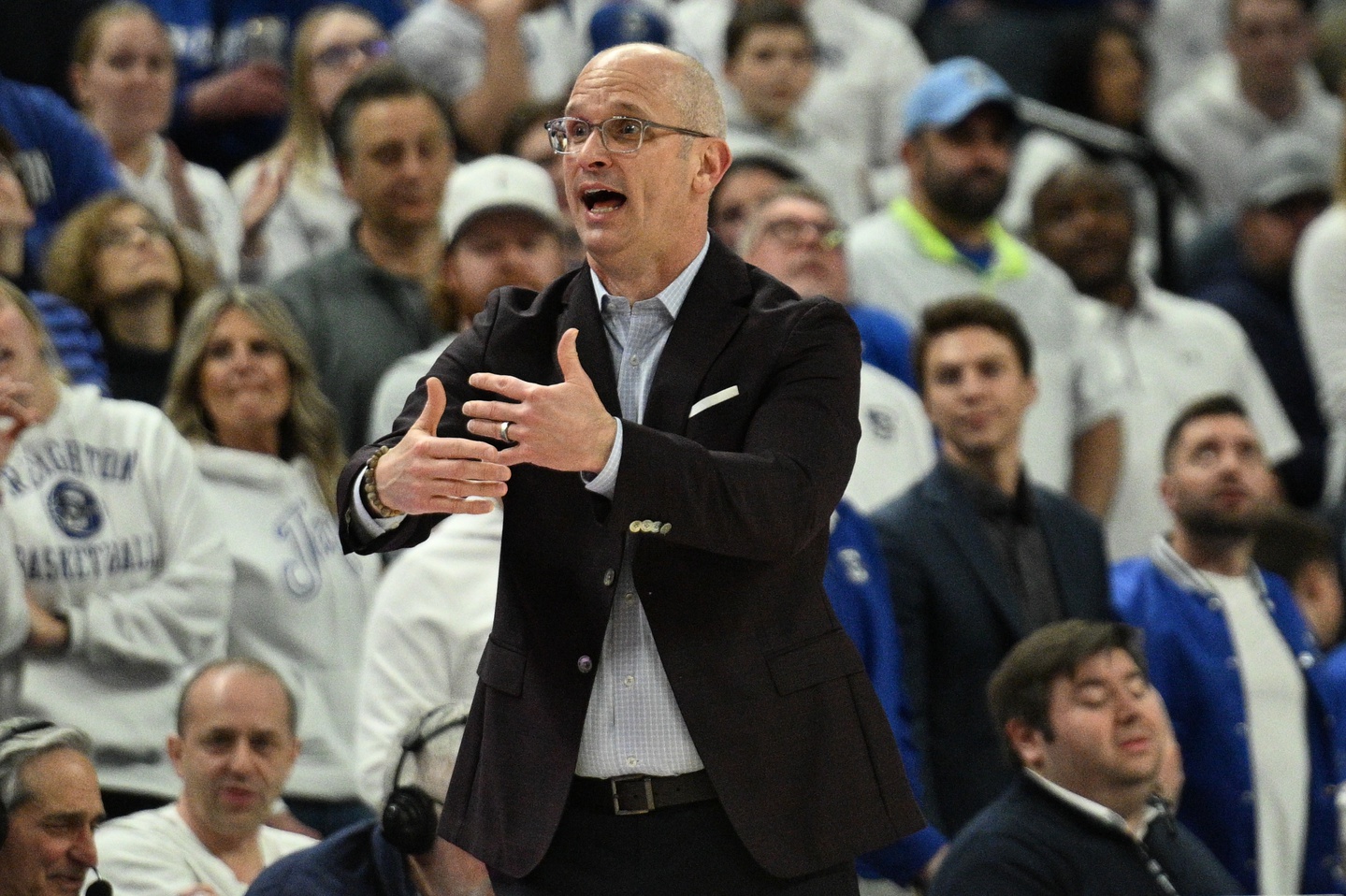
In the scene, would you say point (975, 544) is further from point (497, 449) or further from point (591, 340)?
point (497, 449)

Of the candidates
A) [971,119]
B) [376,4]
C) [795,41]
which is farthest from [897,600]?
[376,4]

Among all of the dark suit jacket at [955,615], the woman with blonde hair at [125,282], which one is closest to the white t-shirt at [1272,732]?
the dark suit jacket at [955,615]

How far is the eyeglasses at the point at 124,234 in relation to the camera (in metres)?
5.55

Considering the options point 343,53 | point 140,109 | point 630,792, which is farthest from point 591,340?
point 343,53

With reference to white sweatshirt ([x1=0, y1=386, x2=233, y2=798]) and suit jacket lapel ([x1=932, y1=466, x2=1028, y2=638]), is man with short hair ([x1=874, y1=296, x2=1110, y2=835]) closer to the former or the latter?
suit jacket lapel ([x1=932, y1=466, x2=1028, y2=638])

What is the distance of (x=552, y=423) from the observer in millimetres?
2270

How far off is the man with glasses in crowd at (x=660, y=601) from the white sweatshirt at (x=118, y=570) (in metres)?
2.17

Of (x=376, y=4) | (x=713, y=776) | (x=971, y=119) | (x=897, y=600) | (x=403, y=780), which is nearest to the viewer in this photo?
(x=713, y=776)

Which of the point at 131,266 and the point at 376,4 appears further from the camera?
the point at 376,4

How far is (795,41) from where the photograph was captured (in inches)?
297

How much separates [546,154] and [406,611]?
2.60 m

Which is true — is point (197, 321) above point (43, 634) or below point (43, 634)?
above

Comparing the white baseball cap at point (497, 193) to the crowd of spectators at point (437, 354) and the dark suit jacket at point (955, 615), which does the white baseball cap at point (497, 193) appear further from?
the dark suit jacket at point (955, 615)

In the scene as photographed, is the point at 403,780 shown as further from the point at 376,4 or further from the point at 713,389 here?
the point at 376,4
